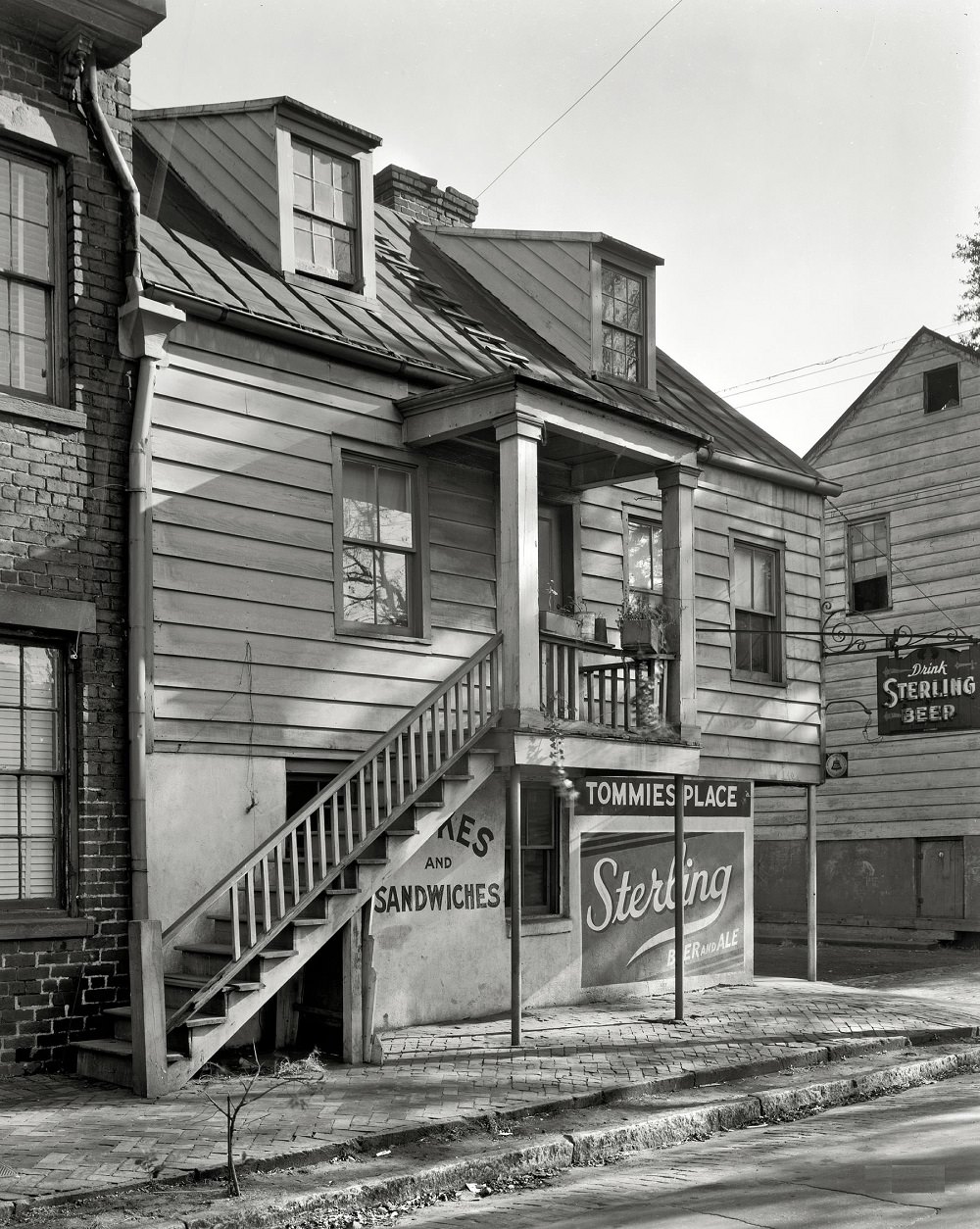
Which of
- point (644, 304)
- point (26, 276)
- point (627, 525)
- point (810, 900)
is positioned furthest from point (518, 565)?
point (810, 900)

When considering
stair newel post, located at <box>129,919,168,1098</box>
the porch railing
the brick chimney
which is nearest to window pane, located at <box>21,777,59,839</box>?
stair newel post, located at <box>129,919,168,1098</box>

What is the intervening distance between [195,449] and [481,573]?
3.40 m

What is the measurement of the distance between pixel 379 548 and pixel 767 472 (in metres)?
6.47

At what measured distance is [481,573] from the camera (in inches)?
519

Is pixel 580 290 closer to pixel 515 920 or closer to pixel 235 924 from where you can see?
pixel 515 920

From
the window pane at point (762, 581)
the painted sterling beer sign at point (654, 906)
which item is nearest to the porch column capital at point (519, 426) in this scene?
the painted sterling beer sign at point (654, 906)

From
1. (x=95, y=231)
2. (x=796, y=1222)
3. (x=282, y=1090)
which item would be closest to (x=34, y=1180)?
(x=282, y=1090)

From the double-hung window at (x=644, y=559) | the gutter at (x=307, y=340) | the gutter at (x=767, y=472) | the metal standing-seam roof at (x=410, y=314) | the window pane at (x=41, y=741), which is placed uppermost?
the metal standing-seam roof at (x=410, y=314)

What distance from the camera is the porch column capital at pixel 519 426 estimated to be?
11.4 meters

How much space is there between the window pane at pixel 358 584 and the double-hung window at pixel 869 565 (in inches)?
537

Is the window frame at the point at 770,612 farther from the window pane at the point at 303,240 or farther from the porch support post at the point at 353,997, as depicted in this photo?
the porch support post at the point at 353,997

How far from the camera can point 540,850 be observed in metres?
13.9

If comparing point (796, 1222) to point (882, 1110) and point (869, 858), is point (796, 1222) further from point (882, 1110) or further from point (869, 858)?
point (869, 858)

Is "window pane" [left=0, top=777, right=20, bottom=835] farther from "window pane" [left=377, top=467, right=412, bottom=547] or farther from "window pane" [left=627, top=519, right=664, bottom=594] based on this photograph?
"window pane" [left=627, top=519, right=664, bottom=594]
